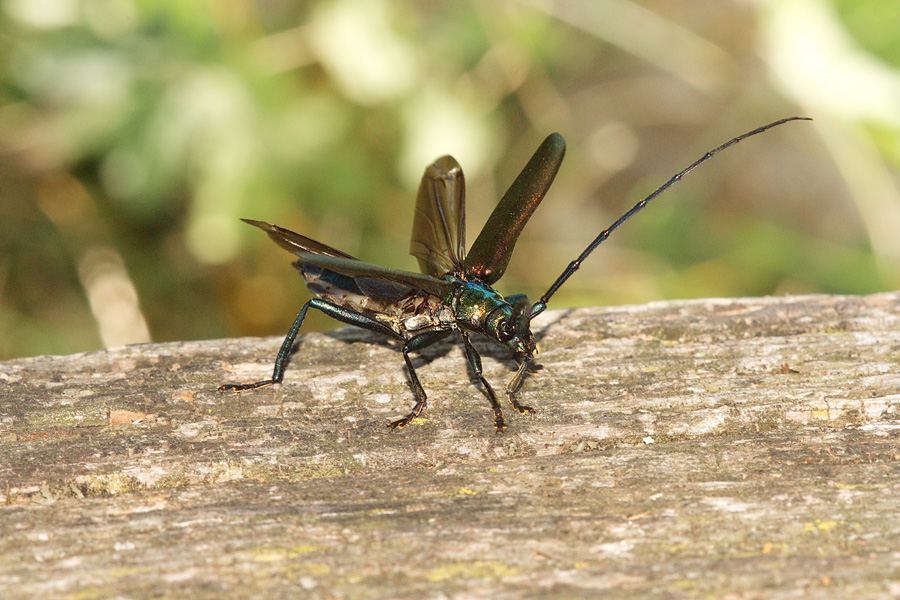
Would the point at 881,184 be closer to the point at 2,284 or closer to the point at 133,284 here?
the point at 133,284

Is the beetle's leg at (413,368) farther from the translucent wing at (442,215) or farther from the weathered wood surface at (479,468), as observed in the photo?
the translucent wing at (442,215)

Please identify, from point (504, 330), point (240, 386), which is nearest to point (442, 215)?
point (504, 330)

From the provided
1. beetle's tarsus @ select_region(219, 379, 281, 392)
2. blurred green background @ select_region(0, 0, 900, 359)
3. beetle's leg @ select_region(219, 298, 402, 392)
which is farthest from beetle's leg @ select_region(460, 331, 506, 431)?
blurred green background @ select_region(0, 0, 900, 359)

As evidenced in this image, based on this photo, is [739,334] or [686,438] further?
[739,334]

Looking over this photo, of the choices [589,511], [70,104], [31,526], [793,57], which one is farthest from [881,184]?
[70,104]

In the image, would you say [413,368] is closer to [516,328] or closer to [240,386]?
[516,328]

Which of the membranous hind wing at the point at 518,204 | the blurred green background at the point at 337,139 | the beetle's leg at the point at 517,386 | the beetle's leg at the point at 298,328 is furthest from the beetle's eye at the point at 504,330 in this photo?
the blurred green background at the point at 337,139
